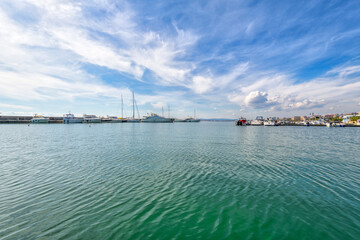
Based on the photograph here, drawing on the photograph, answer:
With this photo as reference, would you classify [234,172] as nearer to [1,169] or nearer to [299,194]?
[299,194]

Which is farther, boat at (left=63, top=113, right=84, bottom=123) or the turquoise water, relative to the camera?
boat at (left=63, top=113, right=84, bottom=123)

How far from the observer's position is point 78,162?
1872cm

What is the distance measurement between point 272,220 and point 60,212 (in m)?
11.6

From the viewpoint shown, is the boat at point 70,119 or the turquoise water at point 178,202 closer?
the turquoise water at point 178,202

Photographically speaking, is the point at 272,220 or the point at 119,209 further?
the point at 119,209

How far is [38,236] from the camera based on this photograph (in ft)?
21.4

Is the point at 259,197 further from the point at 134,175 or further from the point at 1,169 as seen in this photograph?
the point at 1,169

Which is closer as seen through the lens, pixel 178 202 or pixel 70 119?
pixel 178 202

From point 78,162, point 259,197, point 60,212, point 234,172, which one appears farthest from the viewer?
point 78,162

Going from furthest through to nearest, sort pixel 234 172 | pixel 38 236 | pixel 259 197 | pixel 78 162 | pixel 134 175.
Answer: pixel 78 162, pixel 234 172, pixel 134 175, pixel 259 197, pixel 38 236


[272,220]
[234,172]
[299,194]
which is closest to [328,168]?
[299,194]

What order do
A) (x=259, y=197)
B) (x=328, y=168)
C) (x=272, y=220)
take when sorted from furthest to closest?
(x=328, y=168) → (x=259, y=197) → (x=272, y=220)

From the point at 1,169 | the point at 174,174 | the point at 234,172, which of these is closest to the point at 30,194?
the point at 1,169

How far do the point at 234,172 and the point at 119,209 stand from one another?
1136 centimetres
